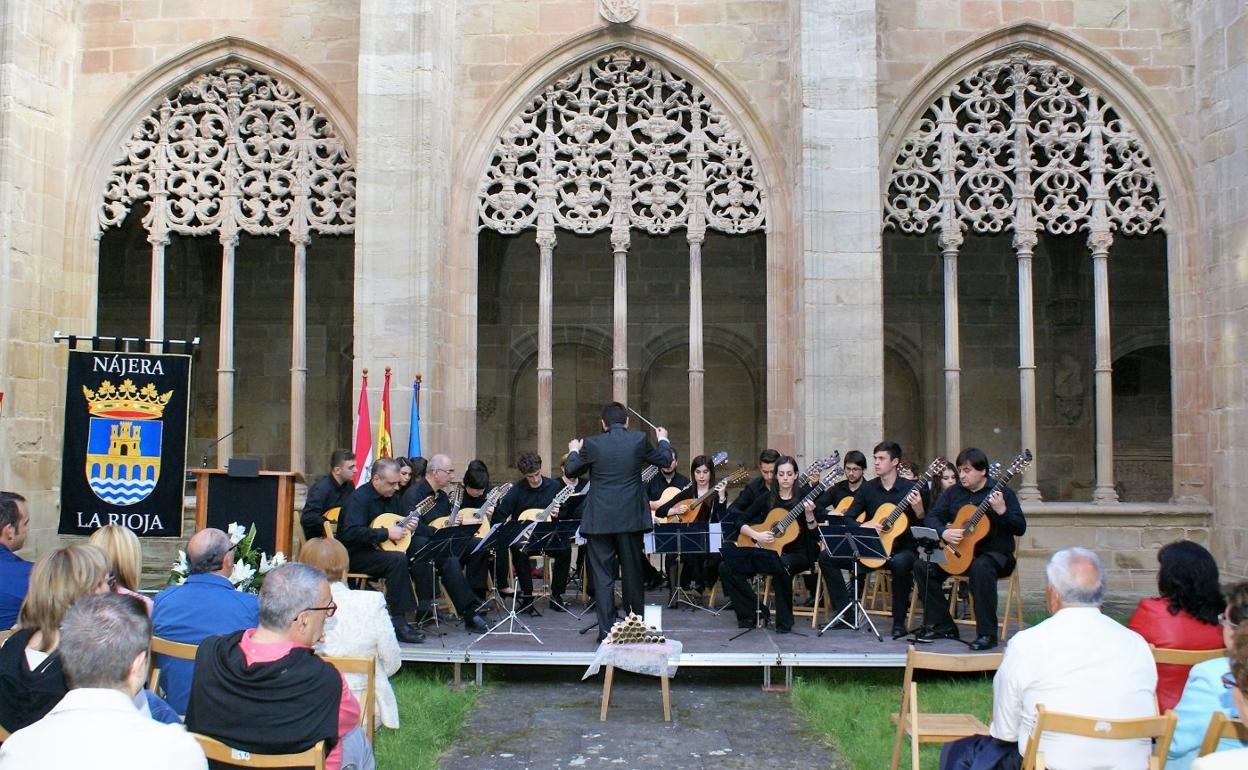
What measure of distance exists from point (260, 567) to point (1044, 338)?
11689mm

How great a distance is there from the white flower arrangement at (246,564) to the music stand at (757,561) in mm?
3006

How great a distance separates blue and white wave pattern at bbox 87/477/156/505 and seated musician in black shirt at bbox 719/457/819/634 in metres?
4.48

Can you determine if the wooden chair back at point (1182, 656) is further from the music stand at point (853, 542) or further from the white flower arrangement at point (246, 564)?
the white flower arrangement at point (246, 564)

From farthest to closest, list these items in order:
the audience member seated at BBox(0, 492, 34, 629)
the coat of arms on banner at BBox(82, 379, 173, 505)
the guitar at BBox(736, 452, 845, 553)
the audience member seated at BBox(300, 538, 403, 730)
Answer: the coat of arms on banner at BBox(82, 379, 173, 505) < the guitar at BBox(736, 452, 845, 553) < the audience member seated at BBox(300, 538, 403, 730) < the audience member seated at BBox(0, 492, 34, 629)

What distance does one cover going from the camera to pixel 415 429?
31.7 ft

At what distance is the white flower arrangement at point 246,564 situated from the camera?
639 centimetres

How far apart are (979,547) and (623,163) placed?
5433mm

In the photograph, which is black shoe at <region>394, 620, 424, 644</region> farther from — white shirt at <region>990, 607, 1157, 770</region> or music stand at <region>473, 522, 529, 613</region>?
white shirt at <region>990, 607, 1157, 770</region>

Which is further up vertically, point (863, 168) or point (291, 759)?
point (863, 168)

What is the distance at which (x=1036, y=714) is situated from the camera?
365cm

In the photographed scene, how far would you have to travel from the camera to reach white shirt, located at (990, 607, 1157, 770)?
360cm

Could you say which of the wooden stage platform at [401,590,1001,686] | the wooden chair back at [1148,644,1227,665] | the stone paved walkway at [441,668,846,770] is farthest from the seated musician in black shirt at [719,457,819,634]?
the wooden chair back at [1148,644,1227,665]

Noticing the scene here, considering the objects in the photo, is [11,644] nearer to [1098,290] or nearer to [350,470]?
[350,470]

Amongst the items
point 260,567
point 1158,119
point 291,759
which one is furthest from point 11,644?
point 1158,119
